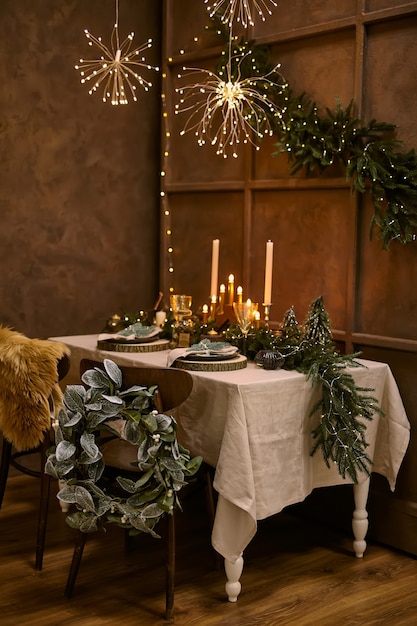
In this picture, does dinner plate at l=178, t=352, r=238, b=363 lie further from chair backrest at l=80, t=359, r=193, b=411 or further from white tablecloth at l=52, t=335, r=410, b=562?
chair backrest at l=80, t=359, r=193, b=411

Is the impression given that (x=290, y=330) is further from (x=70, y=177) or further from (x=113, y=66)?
(x=113, y=66)

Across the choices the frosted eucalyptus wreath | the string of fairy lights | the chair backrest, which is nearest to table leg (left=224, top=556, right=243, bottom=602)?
the frosted eucalyptus wreath

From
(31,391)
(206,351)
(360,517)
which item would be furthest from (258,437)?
(31,391)

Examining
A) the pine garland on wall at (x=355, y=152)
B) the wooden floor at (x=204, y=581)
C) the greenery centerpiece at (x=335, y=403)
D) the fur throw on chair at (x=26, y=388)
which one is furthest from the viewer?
the pine garland on wall at (x=355, y=152)

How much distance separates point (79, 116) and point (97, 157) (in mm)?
224

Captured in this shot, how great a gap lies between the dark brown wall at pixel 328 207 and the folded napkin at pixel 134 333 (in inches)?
24.3

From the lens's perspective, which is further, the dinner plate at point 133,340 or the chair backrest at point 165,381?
the dinner plate at point 133,340

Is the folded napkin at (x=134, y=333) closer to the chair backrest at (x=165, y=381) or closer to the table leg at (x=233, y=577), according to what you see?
the chair backrest at (x=165, y=381)

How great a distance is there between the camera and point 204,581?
3277 mm

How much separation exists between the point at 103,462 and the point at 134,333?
92 centimetres

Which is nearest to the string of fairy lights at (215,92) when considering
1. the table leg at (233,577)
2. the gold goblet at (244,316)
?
the gold goblet at (244,316)

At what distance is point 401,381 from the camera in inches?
140

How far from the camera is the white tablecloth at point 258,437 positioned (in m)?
3.01

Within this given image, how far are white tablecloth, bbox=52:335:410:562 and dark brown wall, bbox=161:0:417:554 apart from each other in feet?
0.66
